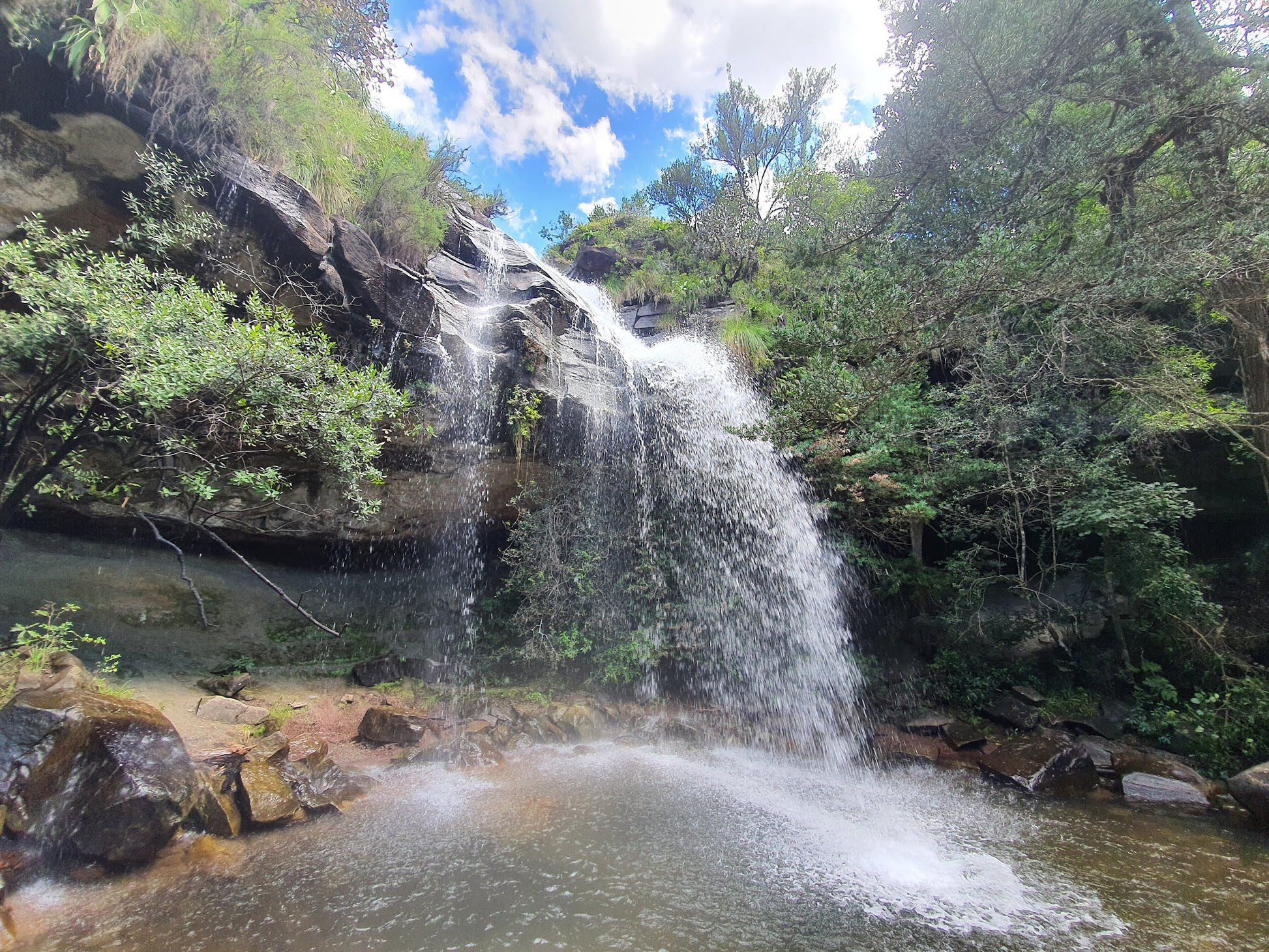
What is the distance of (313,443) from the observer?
6.46 meters

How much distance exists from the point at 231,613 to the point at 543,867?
7564 mm

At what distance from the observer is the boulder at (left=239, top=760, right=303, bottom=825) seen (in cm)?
481

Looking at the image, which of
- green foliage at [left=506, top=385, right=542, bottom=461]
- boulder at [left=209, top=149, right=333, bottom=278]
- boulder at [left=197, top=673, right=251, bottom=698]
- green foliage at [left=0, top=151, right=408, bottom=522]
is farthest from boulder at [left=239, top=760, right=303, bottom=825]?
boulder at [left=209, top=149, right=333, bottom=278]

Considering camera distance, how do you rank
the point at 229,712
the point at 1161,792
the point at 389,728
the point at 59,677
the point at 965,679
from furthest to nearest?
1. the point at 965,679
2. the point at 389,728
3. the point at 229,712
4. the point at 1161,792
5. the point at 59,677

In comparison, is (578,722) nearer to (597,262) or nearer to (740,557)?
(740,557)

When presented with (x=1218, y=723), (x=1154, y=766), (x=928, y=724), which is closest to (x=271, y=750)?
(x=928, y=724)

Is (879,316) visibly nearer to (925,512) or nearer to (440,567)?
(925,512)

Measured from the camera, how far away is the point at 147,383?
15.7 feet

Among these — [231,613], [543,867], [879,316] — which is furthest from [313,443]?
[879,316]

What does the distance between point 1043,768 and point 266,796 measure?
8.60 metres

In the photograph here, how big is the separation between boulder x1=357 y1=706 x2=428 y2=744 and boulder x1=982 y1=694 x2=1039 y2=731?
28.1 ft

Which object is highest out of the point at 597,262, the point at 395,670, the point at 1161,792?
Result: the point at 597,262

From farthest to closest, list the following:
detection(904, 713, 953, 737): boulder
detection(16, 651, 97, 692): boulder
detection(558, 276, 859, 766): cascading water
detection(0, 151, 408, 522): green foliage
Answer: detection(558, 276, 859, 766): cascading water
detection(904, 713, 953, 737): boulder
detection(16, 651, 97, 692): boulder
detection(0, 151, 408, 522): green foliage

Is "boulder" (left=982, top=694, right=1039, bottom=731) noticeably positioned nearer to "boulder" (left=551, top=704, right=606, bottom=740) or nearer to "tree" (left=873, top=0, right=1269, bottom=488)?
"tree" (left=873, top=0, right=1269, bottom=488)
